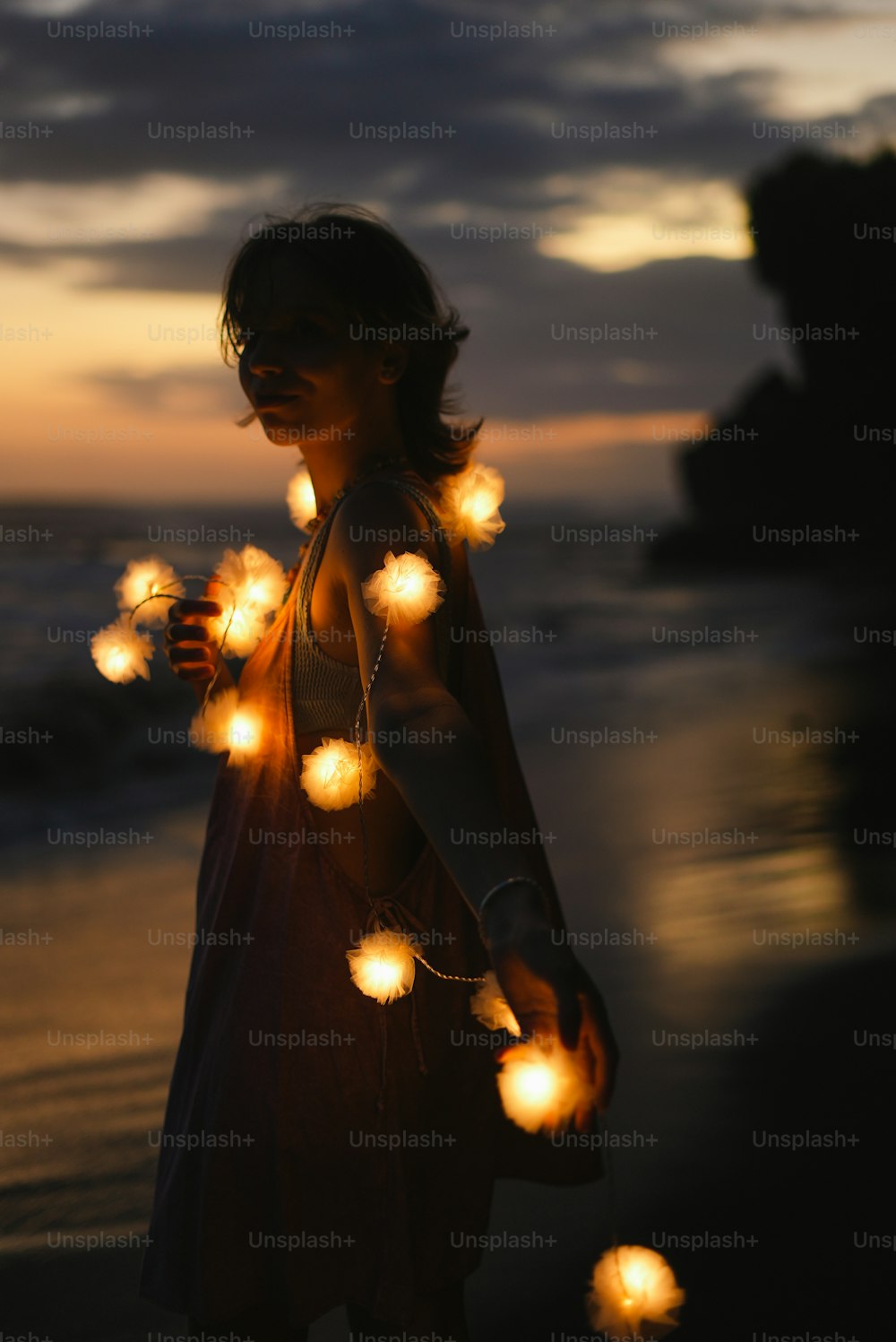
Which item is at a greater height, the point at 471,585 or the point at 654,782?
the point at 654,782

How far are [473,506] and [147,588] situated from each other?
0.78 meters

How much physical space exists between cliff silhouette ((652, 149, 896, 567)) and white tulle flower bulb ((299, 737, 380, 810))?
105 feet

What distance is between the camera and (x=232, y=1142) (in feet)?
6.12

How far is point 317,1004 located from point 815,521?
38.1 meters

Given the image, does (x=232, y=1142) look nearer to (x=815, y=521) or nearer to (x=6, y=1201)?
(x=6, y=1201)

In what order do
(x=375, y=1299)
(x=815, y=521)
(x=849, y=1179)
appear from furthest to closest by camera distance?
(x=815, y=521), (x=849, y=1179), (x=375, y=1299)

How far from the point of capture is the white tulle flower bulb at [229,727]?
196 centimetres

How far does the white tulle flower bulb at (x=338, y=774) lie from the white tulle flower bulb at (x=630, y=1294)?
743 mm

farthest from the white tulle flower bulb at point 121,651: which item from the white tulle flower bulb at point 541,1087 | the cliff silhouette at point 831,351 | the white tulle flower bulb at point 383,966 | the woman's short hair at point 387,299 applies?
the cliff silhouette at point 831,351

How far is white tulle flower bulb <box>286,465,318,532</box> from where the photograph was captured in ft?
8.16

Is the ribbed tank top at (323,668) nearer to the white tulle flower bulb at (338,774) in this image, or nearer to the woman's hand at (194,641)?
the white tulle flower bulb at (338,774)

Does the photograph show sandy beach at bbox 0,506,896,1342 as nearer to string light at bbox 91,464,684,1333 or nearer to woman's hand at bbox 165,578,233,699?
string light at bbox 91,464,684,1333

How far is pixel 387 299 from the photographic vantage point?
1.94 meters

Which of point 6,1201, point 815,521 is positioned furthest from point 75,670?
point 815,521
